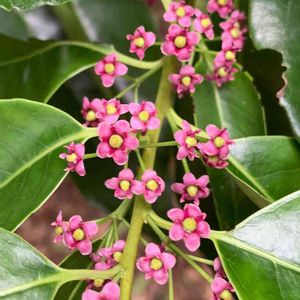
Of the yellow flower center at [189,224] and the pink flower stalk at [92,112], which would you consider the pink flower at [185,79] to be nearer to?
the pink flower stalk at [92,112]

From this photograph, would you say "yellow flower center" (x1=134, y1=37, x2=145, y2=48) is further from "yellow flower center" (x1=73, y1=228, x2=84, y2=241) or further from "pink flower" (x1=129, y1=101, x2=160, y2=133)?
"yellow flower center" (x1=73, y1=228, x2=84, y2=241)

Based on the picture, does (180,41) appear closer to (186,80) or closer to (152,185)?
(186,80)

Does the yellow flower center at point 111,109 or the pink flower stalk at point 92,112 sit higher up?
the yellow flower center at point 111,109

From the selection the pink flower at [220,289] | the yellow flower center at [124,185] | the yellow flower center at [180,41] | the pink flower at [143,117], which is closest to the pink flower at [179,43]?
the yellow flower center at [180,41]

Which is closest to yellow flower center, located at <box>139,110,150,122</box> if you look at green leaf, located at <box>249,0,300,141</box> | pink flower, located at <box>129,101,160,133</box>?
pink flower, located at <box>129,101,160,133</box>

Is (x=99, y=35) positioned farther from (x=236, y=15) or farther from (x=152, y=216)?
(x=152, y=216)

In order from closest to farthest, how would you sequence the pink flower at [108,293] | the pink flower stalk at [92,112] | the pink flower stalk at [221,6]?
the pink flower at [108,293]
the pink flower stalk at [92,112]
the pink flower stalk at [221,6]
